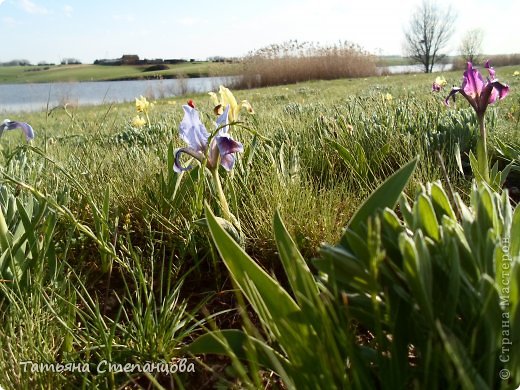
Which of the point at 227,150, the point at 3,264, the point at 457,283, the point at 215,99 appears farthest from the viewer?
the point at 215,99

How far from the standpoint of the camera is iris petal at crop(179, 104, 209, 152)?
4.22ft

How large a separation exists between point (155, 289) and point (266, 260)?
13.4 inches

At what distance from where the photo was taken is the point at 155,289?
50.2 inches

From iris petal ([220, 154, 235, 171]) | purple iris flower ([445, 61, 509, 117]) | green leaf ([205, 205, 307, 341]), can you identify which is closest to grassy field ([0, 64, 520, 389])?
green leaf ([205, 205, 307, 341])

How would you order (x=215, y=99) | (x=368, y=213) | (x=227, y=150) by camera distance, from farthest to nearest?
(x=215, y=99)
(x=227, y=150)
(x=368, y=213)

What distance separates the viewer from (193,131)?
1.29 meters

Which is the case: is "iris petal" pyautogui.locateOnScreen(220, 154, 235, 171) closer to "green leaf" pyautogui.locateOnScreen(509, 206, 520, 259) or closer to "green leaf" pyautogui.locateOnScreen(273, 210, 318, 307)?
"green leaf" pyautogui.locateOnScreen(273, 210, 318, 307)

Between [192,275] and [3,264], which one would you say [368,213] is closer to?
[192,275]

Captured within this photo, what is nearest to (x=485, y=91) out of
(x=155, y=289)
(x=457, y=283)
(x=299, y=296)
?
(x=457, y=283)

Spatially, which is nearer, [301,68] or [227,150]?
[227,150]

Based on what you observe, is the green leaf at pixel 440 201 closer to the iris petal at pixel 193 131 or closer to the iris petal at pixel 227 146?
the iris petal at pixel 227 146

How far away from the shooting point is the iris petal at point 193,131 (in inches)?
50.7

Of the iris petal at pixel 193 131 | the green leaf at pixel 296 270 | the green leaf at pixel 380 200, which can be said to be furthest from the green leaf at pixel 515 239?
the iris petal at pixel 193 131

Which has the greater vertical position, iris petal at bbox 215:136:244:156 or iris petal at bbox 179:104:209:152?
iris petal at bbox 179:104:209:152
